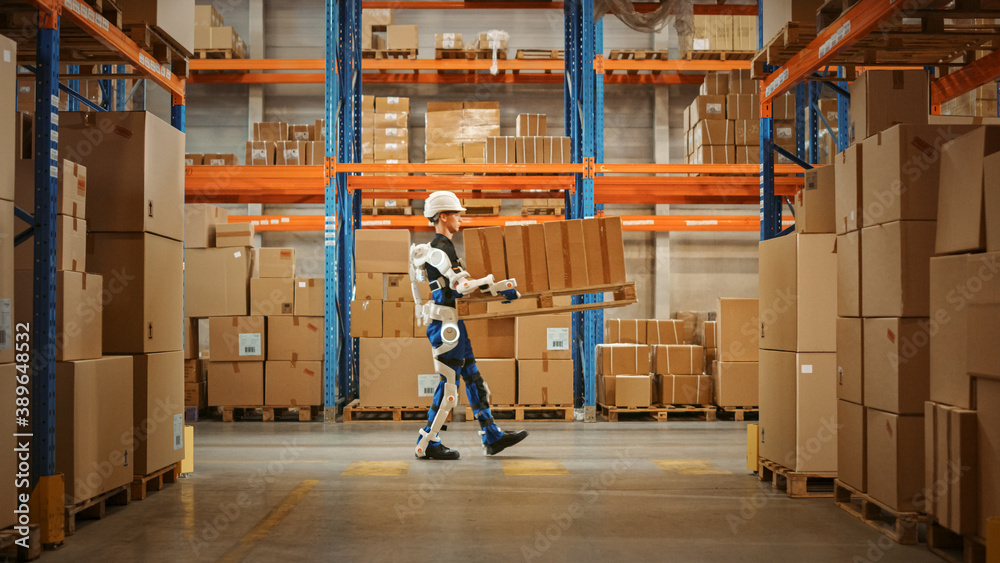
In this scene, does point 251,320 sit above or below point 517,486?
above

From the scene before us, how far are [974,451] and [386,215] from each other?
9.98 m

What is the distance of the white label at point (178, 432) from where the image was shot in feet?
18.1

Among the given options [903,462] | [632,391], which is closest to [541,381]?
[632,391]

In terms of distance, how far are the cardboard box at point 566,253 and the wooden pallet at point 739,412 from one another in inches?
169

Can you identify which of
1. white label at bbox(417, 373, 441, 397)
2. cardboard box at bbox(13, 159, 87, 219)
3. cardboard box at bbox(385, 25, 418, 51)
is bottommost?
white label at bbox(417, 373, 441, 397)

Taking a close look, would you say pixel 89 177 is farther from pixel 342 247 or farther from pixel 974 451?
pixel 974 451

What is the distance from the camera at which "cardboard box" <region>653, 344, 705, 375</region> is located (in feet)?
31.8

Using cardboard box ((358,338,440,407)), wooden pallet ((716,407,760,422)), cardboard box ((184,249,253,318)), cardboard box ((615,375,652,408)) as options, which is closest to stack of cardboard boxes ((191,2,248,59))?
cardboard box ((184,249,253,318))

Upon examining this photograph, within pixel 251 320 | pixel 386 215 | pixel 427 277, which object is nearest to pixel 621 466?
pixel 427 277

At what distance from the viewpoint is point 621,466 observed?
6.20 meters

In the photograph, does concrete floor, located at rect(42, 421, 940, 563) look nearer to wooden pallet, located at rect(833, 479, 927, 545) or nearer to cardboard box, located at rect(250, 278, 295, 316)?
wooden pallet, located at rect(833, 479, 927, 545)

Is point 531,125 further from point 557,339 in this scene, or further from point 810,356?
point 810,356

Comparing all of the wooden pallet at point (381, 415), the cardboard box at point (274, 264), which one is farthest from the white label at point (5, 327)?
A: the cardboard box at point (274, 264)

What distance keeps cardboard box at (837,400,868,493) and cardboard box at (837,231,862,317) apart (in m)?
0.58
